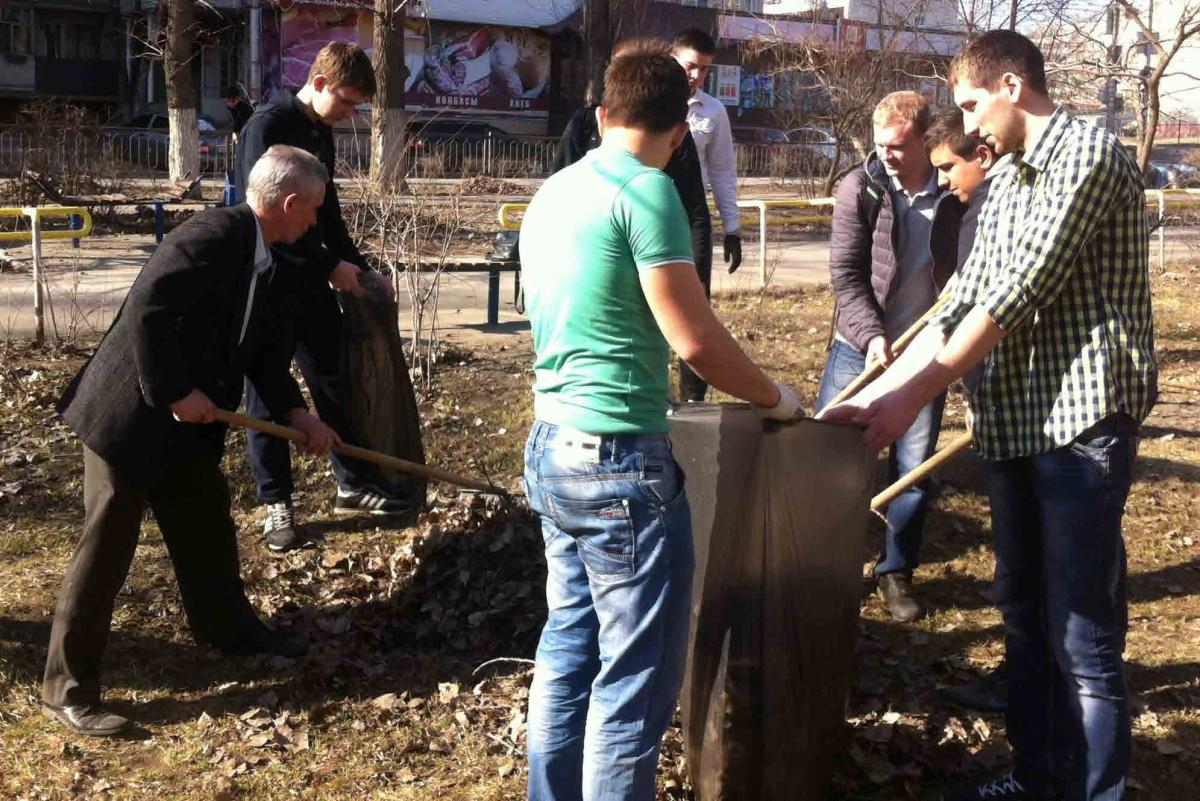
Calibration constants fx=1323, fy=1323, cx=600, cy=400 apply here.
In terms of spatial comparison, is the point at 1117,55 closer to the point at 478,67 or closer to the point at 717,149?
the point at 717,149

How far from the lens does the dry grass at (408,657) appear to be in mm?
3467

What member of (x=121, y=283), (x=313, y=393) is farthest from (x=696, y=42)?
(x=121, y=283)

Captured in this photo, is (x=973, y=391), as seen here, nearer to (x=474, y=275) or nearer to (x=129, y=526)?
(x=129, y=526)

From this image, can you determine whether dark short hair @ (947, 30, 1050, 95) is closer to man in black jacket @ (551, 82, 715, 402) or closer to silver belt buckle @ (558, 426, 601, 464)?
silver belt buckle @ (558, 426, 601, 464)

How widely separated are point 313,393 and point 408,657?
1278 millimetres

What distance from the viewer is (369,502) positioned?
17.4 feet

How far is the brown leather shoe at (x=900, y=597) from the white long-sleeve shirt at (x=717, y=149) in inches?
81.3

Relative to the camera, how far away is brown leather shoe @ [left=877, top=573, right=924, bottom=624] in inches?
179

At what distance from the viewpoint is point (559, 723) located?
A: 286cm

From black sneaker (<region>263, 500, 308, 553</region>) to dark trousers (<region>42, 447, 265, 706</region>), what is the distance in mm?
1021

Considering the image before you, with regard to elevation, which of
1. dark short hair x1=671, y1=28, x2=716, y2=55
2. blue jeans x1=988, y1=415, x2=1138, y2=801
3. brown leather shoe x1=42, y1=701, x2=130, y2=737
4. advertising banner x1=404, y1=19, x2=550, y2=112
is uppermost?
advertising banner x1=404, y1=19, x2=550, y2=112

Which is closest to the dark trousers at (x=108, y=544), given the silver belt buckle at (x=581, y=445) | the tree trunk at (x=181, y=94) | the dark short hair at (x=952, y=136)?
→ the silver belt buckle at (x=581, y=445)

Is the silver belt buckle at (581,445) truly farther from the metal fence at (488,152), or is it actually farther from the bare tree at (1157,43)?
the metal fence at (488,152)

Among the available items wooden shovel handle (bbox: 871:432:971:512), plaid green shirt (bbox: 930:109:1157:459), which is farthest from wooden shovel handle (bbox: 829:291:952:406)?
plaid green shirt (bbox: 930:109:1157:459)
